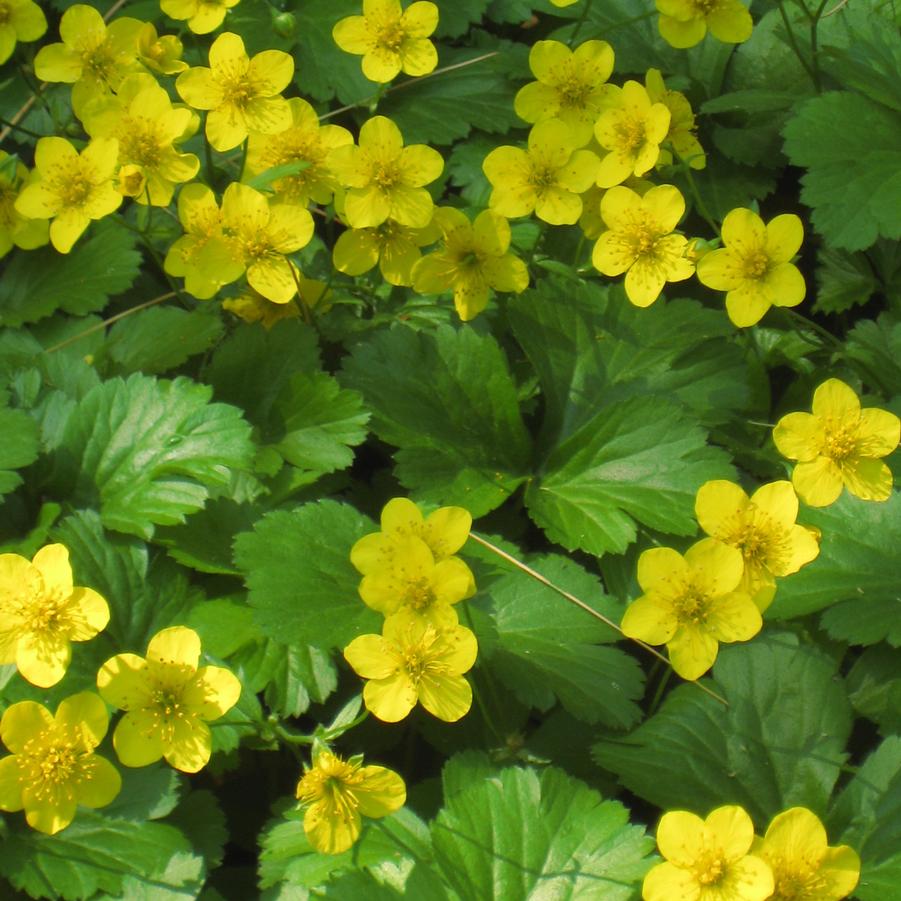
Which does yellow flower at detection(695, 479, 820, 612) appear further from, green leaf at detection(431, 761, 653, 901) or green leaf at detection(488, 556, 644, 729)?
green leaf at detection(431, 761, 653, 901)

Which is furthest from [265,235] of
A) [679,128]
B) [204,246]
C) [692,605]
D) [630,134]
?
[692,605]

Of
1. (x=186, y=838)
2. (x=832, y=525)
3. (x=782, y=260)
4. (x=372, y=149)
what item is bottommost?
(x=186, y=838)

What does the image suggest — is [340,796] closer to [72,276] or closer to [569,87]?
[72,276]

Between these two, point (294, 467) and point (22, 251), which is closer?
point (294, 467)

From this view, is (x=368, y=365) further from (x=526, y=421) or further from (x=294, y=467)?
(x=526, y=421)

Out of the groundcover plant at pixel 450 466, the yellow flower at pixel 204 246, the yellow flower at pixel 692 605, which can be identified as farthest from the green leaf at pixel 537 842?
the yellow flower at pixel 204 246

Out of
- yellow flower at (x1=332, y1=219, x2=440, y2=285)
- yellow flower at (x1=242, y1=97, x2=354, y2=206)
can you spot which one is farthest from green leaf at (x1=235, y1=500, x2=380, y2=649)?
yellow flower at (x1=242, y1=97, x2=354, y2=206)

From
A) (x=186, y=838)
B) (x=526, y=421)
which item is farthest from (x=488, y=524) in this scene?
(x=186, y=838)

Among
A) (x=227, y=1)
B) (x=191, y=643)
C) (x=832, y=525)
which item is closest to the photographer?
(x=191, y=643)
